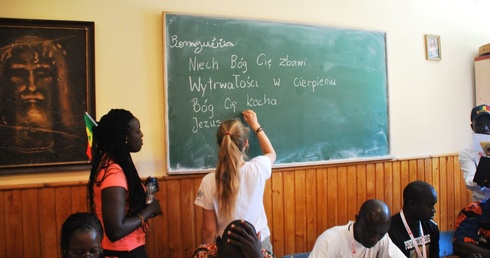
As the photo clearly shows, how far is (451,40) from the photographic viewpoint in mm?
2996

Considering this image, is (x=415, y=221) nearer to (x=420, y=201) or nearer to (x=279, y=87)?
(x=420, y=201)

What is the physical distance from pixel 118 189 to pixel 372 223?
3.80 ft

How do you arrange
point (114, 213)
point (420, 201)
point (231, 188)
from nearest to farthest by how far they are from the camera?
point (114, 213)
point (231, 188)
point (420, 201)

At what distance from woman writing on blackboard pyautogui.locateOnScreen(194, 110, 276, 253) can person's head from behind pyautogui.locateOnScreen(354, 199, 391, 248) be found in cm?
55

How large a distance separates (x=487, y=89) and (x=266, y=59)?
213 cm

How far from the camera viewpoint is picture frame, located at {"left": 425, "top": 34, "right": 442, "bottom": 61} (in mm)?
2887

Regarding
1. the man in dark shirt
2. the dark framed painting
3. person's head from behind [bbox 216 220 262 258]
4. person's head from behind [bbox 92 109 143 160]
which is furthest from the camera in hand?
the man in dark shirt

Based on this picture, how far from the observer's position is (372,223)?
1476mm

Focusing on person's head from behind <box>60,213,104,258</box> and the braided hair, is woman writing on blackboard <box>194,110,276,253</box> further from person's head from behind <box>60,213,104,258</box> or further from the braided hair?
person's head from behind <box>60,213,104,258</box>

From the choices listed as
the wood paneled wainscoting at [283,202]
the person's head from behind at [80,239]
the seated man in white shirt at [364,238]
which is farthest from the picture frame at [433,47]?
the person's head from behind at [80,239]

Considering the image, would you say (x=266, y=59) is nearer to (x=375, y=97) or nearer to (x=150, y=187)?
(x=375, y=97)

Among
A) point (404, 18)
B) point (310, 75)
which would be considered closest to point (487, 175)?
point (310, 75)

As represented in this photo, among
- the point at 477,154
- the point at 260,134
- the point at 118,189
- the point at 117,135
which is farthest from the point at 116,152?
the point at 477,154

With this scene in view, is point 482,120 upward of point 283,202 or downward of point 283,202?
upward
